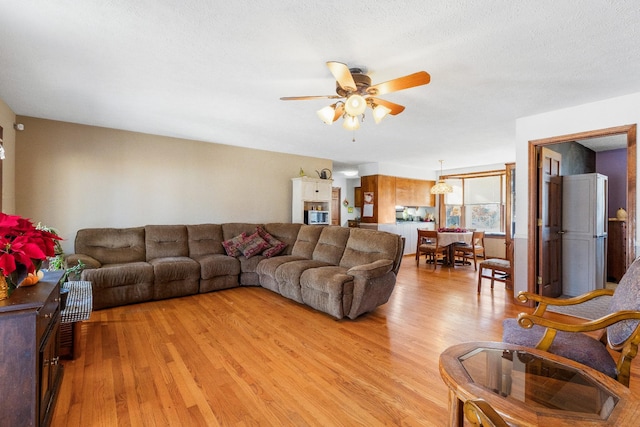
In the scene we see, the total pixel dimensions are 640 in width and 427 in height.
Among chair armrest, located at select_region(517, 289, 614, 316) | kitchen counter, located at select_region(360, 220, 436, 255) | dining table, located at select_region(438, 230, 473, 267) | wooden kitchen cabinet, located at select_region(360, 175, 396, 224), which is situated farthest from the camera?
kitchen counter, located at select_region(360, 220, 436, 255)

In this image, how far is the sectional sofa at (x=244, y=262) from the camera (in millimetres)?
3271

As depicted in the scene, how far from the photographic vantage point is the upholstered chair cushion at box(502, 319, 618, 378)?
1593 mm

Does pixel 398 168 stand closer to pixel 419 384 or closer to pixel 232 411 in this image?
pixel 419 384

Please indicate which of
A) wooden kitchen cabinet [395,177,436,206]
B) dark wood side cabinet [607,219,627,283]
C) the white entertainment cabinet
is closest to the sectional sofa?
the white entertainment cabinet

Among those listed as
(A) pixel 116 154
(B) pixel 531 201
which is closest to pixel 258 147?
(A) pixel 116 154

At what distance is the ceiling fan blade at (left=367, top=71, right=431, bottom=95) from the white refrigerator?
355 cm

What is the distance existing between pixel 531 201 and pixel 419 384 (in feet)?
9.66

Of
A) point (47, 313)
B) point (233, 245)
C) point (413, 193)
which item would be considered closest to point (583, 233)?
point (413, 193)

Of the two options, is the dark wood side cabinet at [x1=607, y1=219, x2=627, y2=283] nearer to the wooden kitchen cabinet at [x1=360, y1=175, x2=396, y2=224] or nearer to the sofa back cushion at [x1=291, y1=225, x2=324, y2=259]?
the wooden kitchen cabinet at [x1=360, y1=175, x2=396, y2=224]

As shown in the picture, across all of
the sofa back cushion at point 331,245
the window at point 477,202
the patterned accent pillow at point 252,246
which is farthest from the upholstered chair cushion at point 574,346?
the window at point 477,202

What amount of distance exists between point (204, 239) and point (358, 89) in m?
3.46

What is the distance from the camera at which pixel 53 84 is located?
9.47ft

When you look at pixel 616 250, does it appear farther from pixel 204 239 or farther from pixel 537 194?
pixel 204 239

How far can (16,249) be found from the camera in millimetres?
1324
